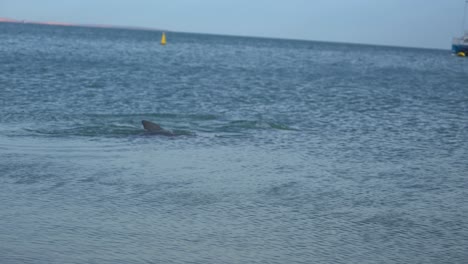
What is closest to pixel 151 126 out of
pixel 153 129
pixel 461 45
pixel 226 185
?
pixel 153 129

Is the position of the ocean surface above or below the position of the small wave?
above

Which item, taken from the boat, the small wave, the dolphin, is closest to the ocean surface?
the small wave

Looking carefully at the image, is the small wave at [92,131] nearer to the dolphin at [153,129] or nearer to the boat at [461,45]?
the dolphin at [153,129]

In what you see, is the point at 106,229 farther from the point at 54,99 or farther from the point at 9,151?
the point at 54,99

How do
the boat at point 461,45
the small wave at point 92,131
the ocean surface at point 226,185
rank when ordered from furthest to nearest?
the boat at point 461,45 < the small wave at point 92,131 < the ocean surface at point 226,185

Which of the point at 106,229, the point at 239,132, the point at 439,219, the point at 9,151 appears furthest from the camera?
the point at 239,132

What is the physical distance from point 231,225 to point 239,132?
828cm

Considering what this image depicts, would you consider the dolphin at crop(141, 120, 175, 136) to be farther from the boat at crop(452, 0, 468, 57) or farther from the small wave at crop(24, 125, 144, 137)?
the boat at crop(452, 0, 468, 57)

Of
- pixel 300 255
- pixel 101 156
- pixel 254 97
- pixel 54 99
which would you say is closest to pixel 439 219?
pixel 300 255

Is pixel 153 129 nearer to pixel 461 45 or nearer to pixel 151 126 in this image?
pixel 151 126

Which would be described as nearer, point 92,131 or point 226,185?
point 226,185

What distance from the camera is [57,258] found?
7.27 metres

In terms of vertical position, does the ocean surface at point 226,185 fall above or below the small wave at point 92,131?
above

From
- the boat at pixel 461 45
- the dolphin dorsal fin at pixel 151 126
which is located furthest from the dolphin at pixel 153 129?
the boat at pixel 461 45
